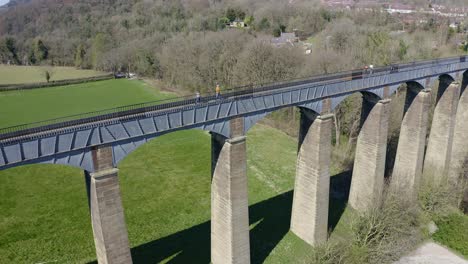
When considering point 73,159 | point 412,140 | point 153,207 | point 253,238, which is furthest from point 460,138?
point 73,159

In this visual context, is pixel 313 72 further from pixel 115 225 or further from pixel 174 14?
pixel 174 14

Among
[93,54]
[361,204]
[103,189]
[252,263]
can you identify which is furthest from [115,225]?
[93,54]

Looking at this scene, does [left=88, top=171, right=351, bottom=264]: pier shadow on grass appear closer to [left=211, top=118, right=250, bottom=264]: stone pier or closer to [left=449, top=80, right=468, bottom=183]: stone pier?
[left=211, top=118, right=250, bottom=264]: stone pier

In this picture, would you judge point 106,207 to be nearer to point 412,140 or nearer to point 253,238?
point 253,238

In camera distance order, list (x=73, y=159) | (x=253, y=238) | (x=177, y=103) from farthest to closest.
Answer: 1. (x=253, y=238)
2. (x=177, y=103)
3. (x=73, y=159)

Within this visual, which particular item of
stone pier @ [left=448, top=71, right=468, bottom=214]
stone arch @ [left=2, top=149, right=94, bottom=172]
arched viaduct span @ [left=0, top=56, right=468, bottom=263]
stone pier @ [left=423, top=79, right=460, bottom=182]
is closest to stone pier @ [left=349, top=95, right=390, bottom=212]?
arched viaduct span @ [left=0, top=56, right=468, bottom=263]

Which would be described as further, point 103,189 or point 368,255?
point 368,255
